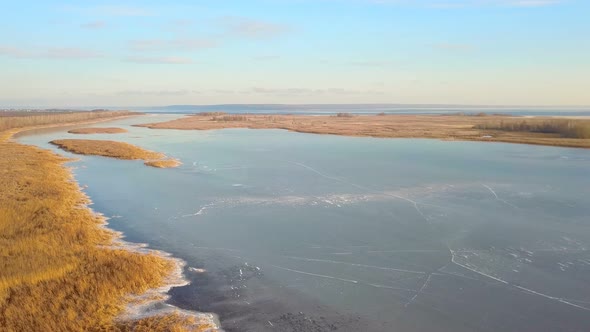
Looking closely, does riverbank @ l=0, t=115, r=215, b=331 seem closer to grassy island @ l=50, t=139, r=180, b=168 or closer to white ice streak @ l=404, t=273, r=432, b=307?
white ice streak @ l=404, t=273, r=432, b=307

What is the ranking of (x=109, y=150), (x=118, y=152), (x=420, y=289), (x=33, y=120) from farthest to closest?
(x=33, y=120) < (x=109, y=150) < (x=118, y=152) < (x=420, y=289)

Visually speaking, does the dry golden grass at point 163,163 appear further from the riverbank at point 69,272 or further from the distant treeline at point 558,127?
the distant treeline at point 558,127

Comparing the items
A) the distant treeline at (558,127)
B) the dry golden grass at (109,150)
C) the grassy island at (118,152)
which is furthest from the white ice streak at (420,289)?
the distant treeline at (558,127)

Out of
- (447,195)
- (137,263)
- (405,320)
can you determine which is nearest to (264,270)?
(137,263)

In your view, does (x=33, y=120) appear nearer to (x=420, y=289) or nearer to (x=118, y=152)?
(x=118, y=152)

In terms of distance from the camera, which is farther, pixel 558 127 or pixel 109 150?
pixel 558 127

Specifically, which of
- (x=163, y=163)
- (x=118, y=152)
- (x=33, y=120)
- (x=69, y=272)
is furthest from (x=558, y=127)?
(x=33, y=120)

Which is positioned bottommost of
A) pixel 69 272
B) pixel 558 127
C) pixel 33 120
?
pixel 69 272

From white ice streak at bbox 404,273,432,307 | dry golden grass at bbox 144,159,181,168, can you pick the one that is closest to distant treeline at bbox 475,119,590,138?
dry golden grass at bbox 144,159,181,168
